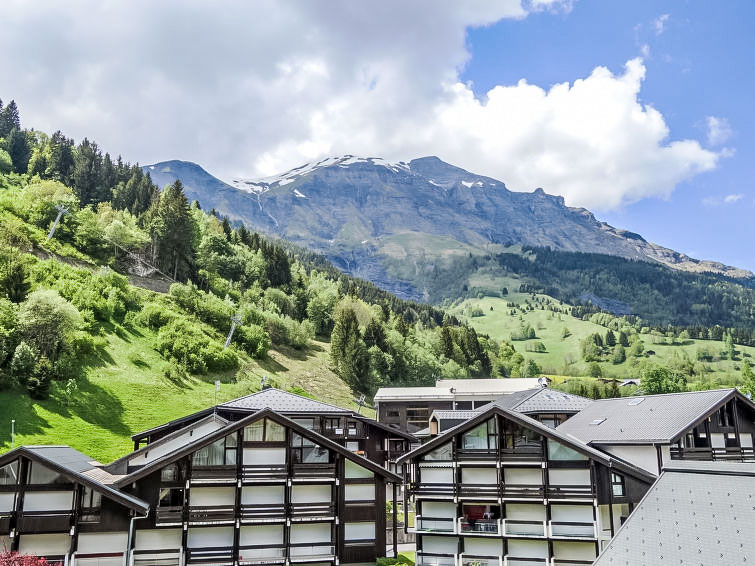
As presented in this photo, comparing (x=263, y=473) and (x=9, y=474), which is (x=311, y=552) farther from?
(x=9, y=474)

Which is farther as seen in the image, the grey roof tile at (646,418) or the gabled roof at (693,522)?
the grey roof tile at (646,418)

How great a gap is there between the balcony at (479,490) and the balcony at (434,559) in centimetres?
459

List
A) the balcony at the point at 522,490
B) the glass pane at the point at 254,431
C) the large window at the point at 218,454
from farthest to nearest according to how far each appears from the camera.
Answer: the balcony at the point at 522,490 → the glass pane at the point at 254,431 → the large window at the point at 218,454

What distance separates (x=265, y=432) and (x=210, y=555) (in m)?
8.34

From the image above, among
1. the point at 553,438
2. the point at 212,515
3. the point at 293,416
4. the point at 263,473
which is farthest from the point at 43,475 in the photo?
the point at 553,438

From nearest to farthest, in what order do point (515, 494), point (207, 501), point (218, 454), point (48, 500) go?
point (48, 500), point (207, 501), point (218, 454), point (515, 494)

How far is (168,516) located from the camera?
3847 centimetres

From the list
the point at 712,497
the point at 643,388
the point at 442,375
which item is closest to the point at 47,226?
the point at 442,375

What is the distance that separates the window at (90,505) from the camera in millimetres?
36531

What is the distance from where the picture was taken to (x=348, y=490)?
4250 cm

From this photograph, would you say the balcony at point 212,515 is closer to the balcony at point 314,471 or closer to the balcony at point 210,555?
the balcony at point 210,555

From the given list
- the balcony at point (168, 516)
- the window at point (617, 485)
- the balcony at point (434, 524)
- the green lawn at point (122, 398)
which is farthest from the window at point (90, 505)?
the window at point (617, 485)

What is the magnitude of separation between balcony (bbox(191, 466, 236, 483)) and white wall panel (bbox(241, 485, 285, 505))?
1.39 metres

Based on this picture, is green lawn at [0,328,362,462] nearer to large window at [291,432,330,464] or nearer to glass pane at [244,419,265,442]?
glass pane at [244,419,265,442]
